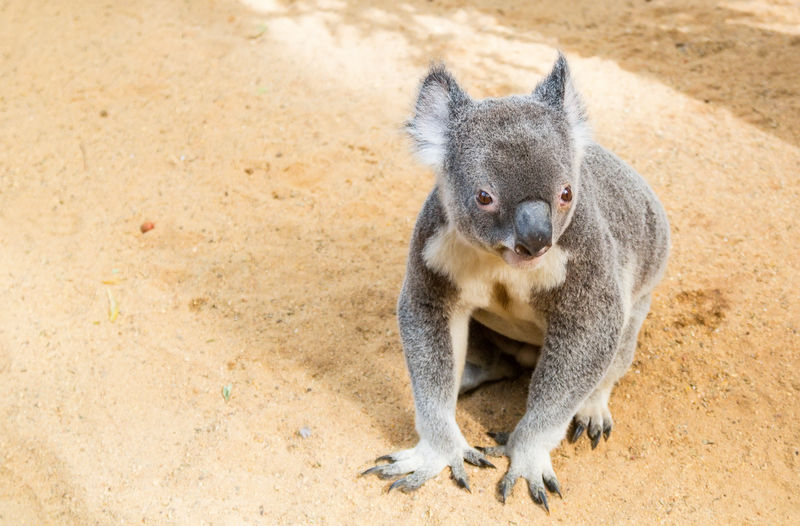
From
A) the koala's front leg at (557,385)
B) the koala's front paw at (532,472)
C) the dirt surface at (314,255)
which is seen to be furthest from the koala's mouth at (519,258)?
the dirt surface at (314,255)

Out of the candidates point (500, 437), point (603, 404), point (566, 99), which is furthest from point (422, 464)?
point (566, 99)

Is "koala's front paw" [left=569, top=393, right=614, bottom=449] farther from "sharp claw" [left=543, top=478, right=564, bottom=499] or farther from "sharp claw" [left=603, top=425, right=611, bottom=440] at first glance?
"sharp claw" [left=543, top=478, right=564, bottom=499]

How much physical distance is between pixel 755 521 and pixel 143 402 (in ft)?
9.84

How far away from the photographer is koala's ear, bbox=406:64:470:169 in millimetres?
3000

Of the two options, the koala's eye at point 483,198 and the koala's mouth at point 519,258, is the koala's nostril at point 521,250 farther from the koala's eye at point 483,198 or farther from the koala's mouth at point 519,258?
the koala's eye at point 483,198

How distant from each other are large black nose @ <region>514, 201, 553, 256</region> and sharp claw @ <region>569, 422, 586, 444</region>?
4.84 ft

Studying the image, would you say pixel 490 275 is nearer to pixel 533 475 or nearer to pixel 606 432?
pixel 533 475

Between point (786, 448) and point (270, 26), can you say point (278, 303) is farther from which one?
point (270, 26)

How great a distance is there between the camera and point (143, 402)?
3852mm

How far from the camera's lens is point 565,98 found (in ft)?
9.98

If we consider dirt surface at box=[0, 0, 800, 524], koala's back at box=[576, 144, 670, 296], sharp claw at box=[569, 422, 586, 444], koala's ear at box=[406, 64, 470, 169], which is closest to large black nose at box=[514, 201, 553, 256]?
koala's ear at box=[406, 64, 470, 169]

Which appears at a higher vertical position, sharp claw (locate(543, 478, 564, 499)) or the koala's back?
the koala's back

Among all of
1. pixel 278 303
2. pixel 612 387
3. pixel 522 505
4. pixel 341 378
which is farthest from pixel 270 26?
pixel 522 505

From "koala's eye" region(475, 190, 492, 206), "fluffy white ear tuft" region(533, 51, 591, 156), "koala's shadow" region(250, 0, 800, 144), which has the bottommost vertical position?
"koala's shadow" region(250, 0, 800, 144)
